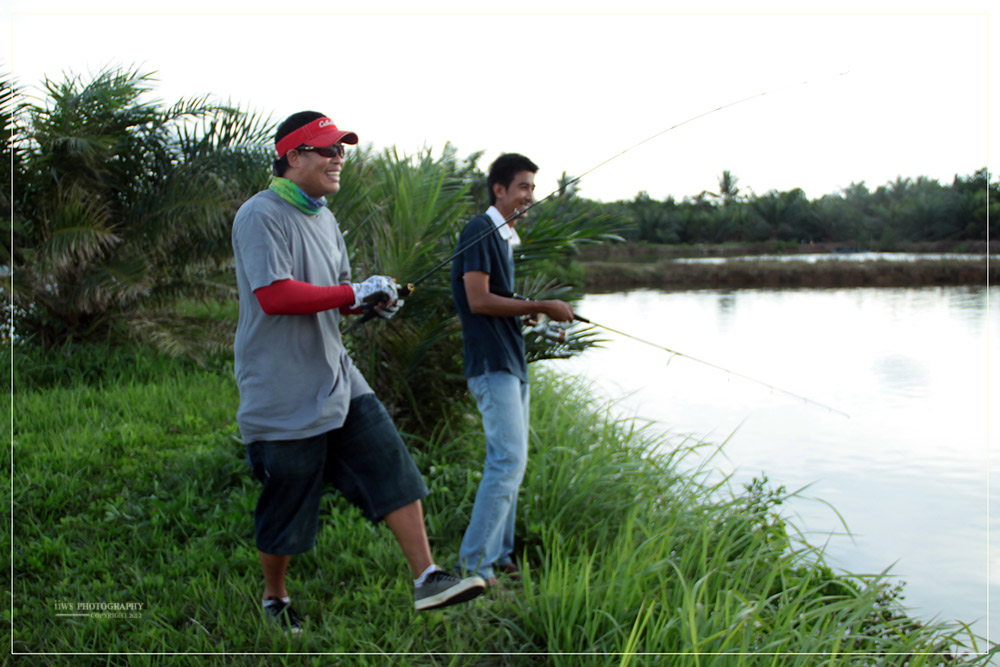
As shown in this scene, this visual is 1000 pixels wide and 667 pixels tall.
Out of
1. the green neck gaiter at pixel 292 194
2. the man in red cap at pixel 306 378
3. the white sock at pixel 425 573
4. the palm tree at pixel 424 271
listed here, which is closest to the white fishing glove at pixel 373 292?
the man in red cap at pixel 306 378

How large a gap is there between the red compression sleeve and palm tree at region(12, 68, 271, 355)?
189 inches

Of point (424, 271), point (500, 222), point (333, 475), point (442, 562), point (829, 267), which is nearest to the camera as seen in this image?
point (333, 475)

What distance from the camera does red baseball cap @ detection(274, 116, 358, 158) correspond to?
254 cm

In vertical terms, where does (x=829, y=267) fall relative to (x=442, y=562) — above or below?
above

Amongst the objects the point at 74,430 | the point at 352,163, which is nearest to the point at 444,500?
the point at 352,163

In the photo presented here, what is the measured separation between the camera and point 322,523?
380 cm

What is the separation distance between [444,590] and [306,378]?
81 centimetres

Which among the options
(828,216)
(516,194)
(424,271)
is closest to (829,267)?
(828,216)

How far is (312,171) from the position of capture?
100 inches

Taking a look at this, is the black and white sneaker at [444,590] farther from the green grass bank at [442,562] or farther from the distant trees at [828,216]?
the distant trees at [828,216]

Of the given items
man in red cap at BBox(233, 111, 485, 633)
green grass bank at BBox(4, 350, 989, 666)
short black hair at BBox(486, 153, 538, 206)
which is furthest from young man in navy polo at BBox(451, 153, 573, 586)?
man in red cap at BBox(233, 111, 485, 633)

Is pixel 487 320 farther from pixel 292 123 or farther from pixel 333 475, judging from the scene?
pixel 292 123

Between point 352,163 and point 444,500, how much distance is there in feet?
7.77

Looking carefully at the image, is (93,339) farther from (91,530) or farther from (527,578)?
(527,578)
